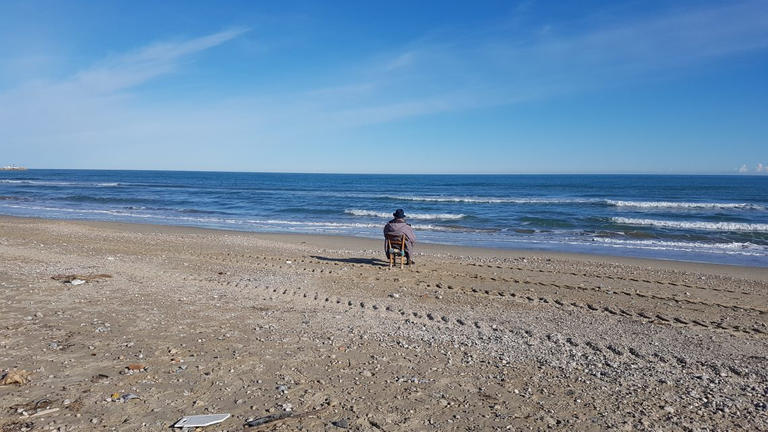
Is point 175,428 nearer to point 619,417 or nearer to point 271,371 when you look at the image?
point 271,371

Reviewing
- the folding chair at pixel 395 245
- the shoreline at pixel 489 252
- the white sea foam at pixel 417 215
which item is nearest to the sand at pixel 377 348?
the folding chair at pixel 395 245

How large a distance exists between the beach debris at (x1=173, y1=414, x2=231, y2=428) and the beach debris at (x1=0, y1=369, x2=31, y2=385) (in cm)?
161

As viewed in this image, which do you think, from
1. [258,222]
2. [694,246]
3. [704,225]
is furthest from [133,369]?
[704,225]

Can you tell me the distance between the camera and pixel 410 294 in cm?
803

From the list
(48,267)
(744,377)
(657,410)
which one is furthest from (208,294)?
(744,377)

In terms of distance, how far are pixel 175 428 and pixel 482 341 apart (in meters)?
3.32

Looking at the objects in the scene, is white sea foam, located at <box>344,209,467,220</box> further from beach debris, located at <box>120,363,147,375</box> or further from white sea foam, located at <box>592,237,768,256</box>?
beach debris, located at <box>120,363,147,375</box>

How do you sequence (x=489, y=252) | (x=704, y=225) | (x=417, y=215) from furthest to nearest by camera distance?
1. (x=417, y=215)
2. (x=704, y=225)
3. (x=489, y=252)

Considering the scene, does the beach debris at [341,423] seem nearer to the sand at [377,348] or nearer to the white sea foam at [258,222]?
the sand at [377,348]

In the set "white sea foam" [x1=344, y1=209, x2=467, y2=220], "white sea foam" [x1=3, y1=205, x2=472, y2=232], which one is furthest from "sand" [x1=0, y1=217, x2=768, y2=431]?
"white sea foam" [x1=344, y1=209, x2=467, y2=220]

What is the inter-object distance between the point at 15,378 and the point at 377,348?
3.21 m

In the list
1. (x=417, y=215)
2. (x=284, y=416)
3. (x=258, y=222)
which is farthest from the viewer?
(x=417, y=215)

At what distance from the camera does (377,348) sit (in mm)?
5176

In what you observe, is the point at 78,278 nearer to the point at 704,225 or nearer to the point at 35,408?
the point at 35,408
